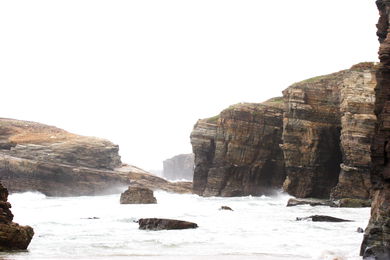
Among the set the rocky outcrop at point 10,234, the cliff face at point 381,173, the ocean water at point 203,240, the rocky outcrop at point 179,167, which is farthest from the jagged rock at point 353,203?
the rocky outcrop at point 179,167

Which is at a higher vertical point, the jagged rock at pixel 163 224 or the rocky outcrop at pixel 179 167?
the rocky outcrop at pixel 179 167

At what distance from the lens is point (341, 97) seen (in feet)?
187

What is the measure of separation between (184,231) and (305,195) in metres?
32.9

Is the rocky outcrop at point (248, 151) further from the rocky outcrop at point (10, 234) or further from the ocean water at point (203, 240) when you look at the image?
the rocky outcrop at point (10, 234)

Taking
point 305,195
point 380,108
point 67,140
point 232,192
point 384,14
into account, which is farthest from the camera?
point 67,140

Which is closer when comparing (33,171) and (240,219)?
(240,219)

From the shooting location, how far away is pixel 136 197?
5775 cm

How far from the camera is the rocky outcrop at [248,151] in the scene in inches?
2815

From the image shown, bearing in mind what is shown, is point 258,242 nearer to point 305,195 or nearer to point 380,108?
point 380,108

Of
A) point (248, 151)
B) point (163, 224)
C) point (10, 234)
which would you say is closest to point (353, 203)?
point (163, 224)

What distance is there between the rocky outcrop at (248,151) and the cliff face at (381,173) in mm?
47097

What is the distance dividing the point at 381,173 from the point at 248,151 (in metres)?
50.3

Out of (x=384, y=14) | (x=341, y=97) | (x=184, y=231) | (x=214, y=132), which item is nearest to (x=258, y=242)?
(x=184, y=231)

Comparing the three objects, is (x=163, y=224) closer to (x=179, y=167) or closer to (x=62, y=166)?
(x=62, y=166)
